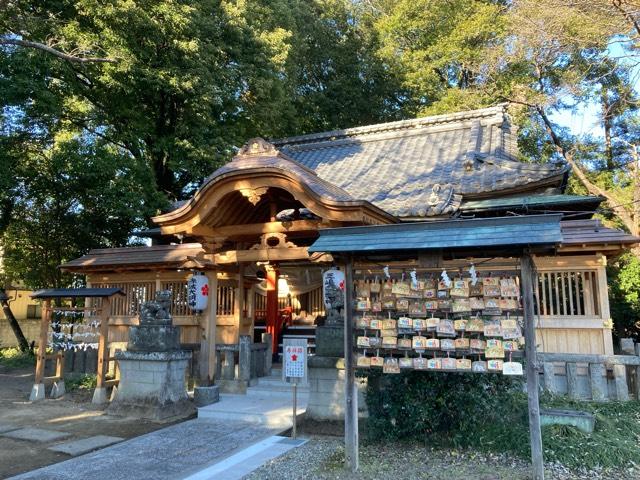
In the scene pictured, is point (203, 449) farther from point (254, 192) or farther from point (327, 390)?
point (254, 192)

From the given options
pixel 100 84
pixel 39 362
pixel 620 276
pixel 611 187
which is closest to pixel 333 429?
pixel 39 362

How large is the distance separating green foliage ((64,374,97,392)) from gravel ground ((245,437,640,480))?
737cm

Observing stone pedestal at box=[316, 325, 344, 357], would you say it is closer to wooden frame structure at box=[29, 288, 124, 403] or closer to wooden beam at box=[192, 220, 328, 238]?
wooden beam at box=[192, 220, 328, 238]

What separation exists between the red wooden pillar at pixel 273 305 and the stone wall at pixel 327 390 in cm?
462

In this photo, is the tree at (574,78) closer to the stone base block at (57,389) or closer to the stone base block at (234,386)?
the stone base block at (234,386)

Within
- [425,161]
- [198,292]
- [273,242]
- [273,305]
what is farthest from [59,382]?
[425,161]

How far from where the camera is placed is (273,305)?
12.2 m

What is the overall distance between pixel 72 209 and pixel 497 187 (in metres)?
16.4

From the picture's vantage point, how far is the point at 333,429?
7.24 metres

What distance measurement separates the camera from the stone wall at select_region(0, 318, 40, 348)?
25172 millimetres

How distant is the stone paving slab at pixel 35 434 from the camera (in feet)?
23.7

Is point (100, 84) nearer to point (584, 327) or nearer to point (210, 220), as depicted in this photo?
point (210, 220)

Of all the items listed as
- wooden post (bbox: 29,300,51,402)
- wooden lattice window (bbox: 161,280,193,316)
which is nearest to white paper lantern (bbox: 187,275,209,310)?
wooden lattice window (bbox: 161,280,193,316)

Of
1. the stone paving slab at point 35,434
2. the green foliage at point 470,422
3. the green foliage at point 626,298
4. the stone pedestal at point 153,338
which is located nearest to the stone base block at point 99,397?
the stone pedestal at point 153,338
